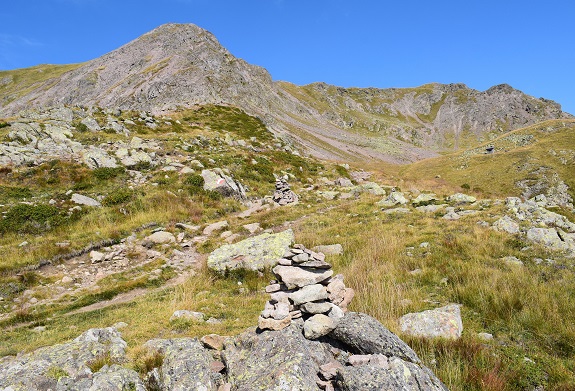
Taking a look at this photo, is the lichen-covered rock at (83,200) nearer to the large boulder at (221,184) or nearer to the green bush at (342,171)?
the large boulder at (221,184)

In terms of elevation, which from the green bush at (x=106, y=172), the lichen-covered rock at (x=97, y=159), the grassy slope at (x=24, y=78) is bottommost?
the green bush at (x=106, y=172)

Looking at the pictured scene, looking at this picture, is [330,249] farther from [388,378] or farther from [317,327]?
[388,378]

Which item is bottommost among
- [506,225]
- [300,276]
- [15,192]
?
[506,225]

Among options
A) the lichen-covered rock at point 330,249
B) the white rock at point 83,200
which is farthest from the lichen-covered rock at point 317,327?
the white rock at point 83,200

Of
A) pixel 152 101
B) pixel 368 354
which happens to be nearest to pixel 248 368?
pixel 368 354

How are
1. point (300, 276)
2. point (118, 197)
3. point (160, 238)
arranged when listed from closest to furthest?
point (300, 276) < point (160, 238) < point (118, 197)

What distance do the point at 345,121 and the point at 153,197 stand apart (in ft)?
619

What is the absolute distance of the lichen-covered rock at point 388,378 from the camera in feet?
15.2

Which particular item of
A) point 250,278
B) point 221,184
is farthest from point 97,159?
point 250,278

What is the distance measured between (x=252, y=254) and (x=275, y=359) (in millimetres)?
8326

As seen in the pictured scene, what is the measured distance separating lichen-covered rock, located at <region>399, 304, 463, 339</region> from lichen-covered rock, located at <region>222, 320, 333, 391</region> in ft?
8.07

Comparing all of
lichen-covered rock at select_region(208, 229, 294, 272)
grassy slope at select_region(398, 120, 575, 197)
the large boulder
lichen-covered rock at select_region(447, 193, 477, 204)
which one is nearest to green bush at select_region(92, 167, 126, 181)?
the large boulder

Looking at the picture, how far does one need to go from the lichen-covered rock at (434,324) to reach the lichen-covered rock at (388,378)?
2.06 m

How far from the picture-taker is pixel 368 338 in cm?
577
